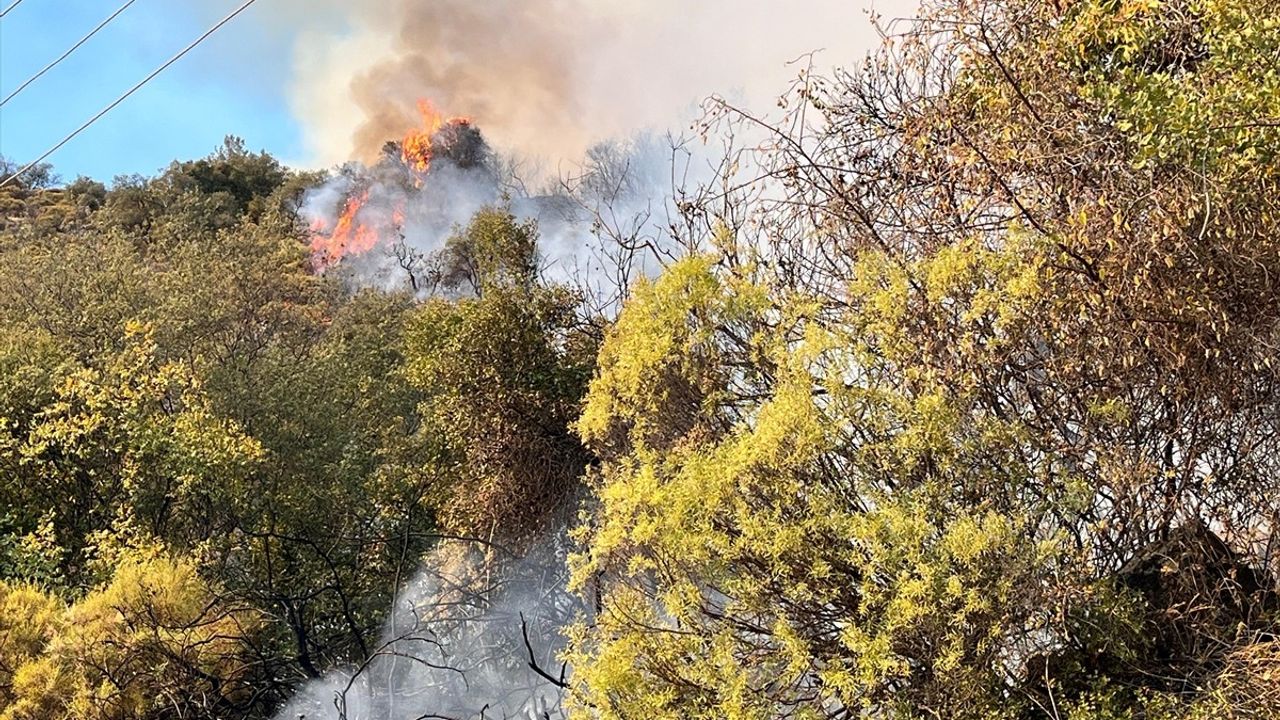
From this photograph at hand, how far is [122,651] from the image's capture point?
248 inches

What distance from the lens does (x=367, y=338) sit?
13.2 m

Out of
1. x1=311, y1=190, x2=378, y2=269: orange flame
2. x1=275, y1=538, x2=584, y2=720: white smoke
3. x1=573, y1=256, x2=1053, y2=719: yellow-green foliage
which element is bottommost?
x1=573, y1=256, x2=1053, y2=719: yellow-green foliage

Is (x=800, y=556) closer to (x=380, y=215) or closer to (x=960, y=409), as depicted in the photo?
(x=960, y=409)

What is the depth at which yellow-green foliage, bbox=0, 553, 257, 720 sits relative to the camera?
19.7 ft

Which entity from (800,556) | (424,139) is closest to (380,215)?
(424,139)

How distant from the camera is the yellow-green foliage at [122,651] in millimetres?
6000

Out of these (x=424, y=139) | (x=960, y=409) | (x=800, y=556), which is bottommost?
(x=800, y=556)

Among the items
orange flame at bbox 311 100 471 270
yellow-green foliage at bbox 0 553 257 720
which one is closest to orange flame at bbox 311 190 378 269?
orange flame at bbox 311 100 471 270

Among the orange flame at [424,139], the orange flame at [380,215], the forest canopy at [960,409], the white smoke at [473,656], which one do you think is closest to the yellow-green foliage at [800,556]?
the forest canopy at [960,409]

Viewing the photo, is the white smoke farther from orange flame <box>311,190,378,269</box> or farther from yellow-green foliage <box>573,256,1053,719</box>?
orange flame <box>311,190,378,269</box>

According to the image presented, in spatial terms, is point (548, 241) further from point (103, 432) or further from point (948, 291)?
point (948, 291)

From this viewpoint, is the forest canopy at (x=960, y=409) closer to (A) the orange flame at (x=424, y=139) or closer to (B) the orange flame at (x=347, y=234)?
(B) the orange flame at (x=347, y=234)

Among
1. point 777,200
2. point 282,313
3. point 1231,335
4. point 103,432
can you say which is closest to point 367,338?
point 282,313

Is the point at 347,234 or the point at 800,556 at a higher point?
the point at 347,234
